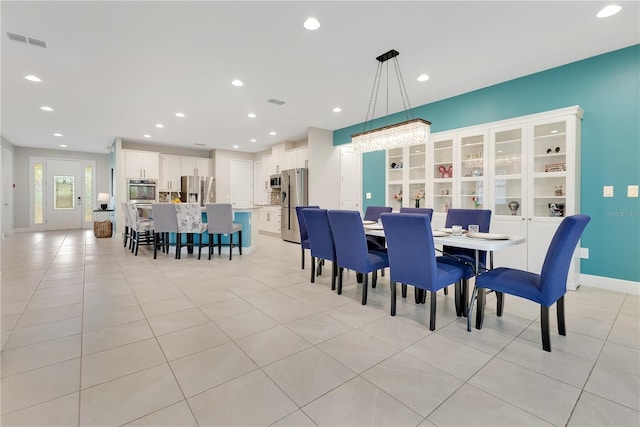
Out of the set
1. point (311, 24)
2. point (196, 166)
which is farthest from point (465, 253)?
point (196, 166)

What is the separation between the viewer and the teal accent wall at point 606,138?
3221 millimetres

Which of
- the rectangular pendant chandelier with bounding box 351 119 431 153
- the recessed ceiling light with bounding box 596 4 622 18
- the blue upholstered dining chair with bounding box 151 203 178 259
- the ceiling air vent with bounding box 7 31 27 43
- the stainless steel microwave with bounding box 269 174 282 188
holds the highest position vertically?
the recessed ceiling light with bounding box 596 4 622 18

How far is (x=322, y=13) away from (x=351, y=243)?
2119 mm

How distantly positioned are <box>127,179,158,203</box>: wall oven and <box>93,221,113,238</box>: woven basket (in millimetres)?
1025

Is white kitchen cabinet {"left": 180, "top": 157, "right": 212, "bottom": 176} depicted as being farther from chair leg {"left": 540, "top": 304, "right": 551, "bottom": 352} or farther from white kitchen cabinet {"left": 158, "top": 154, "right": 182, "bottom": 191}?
chair leg {"left": 540, "top": 304, "right": 551, "bottom": 352}

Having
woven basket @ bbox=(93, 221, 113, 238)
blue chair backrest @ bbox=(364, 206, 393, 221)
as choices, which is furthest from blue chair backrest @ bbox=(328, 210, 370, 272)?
woven basket @ bbox=(93, 221, 113, 238)

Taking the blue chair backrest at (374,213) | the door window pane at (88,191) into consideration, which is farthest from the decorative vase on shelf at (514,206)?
the door window pane at (88,191)

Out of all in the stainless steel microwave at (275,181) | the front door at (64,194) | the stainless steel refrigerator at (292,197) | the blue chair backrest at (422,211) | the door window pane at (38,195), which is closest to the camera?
the blue chair backrest at (422,211)

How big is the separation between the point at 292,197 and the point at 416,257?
A: 485 centimetres

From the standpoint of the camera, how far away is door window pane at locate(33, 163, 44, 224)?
29.4 ft

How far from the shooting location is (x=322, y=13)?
256cm

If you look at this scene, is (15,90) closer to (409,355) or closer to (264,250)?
(264,250)

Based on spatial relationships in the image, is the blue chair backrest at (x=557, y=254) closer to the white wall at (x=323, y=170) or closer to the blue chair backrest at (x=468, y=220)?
the blue chair backrest at (x=468, y=220)

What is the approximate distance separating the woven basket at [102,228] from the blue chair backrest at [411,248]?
8.21m
